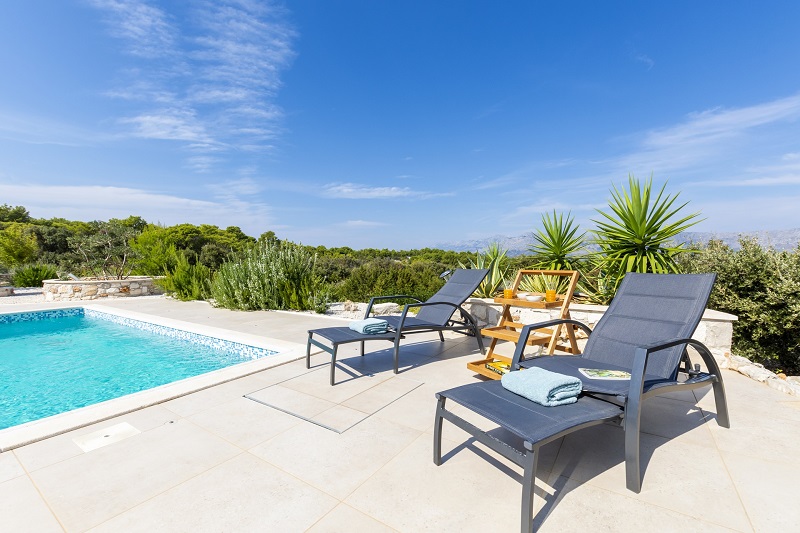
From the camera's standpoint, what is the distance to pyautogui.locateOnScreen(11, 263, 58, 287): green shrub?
40.3 feet

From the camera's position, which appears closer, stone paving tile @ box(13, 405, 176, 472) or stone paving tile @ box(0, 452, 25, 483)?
stone paving tile @ box(0, 452, 25, 483)

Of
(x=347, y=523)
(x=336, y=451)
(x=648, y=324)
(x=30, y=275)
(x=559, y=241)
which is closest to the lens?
(x=347, y=523)

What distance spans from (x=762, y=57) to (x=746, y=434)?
1186cm

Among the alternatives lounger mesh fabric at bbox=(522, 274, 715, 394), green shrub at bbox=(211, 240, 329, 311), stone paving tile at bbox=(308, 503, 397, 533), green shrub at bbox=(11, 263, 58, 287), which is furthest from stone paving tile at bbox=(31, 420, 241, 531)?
green shrub at bbox=(11, 263, 58, 287)

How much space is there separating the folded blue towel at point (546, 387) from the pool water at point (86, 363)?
351 cm

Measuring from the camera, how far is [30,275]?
12414 mm

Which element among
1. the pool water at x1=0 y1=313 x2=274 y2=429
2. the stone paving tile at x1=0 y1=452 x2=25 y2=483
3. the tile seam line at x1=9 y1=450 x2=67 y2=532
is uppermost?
the tile seam line at x1=9 y1=450 x2=67 y2=532

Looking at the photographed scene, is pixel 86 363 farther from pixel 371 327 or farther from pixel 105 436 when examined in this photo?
pixel 371 327

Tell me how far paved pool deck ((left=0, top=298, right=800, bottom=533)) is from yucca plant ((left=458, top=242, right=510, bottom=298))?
311cm

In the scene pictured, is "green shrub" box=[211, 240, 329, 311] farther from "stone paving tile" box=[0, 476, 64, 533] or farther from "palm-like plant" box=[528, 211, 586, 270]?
"stone paving tile" box=[0, 476, 64, 533]

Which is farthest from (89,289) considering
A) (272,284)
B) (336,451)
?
(336,451)

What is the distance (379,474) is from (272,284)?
6.09 meters

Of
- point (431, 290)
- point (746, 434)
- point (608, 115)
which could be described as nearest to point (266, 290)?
point (431, 290)

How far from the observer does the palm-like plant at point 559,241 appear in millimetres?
5227
